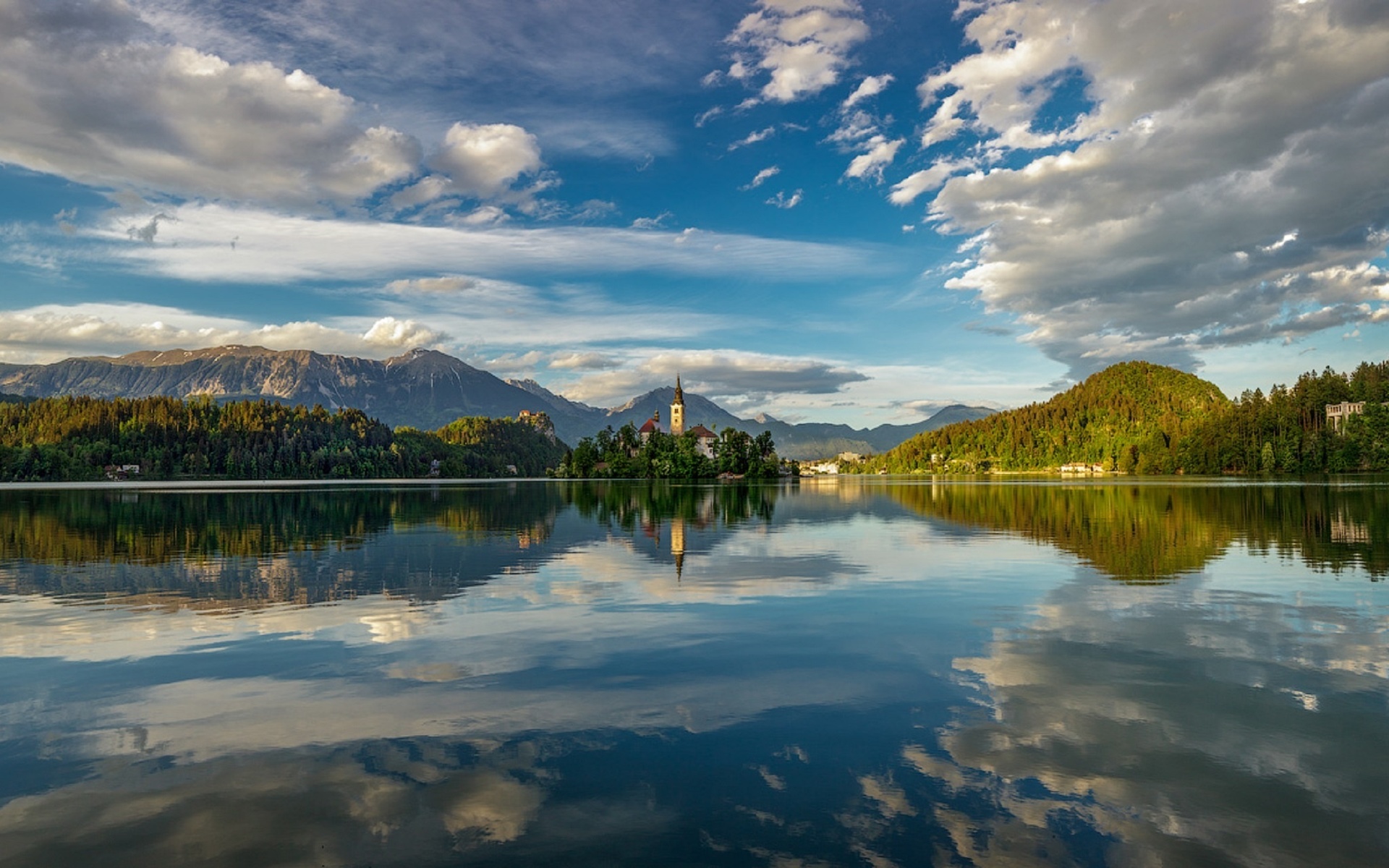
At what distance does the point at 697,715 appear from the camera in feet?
45.2

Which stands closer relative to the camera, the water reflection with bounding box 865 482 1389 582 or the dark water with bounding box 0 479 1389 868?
the dark water with bounding box 0 479 1389 868

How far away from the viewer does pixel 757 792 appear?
10.4 metres

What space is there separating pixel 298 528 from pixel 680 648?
143 feet

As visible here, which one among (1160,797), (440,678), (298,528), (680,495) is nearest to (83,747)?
(440,678)

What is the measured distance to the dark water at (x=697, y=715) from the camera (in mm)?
9211

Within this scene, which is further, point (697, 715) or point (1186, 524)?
point (1186, 524)

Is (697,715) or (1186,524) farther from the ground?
(1186,524)

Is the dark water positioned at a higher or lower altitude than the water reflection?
lower

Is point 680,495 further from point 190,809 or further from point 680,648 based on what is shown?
point 190,809

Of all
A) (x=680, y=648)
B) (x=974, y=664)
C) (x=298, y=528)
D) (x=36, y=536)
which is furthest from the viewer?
(x=298, y=528)

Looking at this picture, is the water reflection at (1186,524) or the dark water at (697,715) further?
the water reflection at (1186,524)

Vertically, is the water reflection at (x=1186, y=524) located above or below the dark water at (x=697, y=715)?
above

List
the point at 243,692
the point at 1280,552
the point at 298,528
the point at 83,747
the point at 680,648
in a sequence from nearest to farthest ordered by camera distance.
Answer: the point at 83,747, the point at 243,692, the point at 680,648, the point at 1280,552, the point at 298,528

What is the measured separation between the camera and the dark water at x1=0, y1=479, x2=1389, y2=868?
30.2 ft
